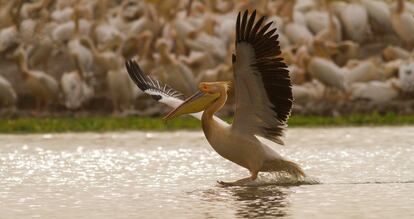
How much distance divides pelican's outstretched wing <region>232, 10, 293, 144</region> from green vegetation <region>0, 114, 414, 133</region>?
5.26m

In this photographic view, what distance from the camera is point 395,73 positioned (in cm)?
1833

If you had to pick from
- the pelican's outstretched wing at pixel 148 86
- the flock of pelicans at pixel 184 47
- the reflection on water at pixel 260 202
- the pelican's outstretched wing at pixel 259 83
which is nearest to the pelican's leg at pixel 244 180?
the reflection on water at pixel 260 202

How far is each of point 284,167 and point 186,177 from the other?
941mm

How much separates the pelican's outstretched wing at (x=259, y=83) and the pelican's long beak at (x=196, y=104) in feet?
1.07

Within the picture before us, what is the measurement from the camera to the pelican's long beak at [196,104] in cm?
1055

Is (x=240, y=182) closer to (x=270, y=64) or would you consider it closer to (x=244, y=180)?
(x=244, y=180)

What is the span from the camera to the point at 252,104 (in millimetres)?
10164

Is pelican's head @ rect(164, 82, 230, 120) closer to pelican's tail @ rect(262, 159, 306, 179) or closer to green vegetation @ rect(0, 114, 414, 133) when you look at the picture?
pelican's tail @ rect(262, 159, 306, 179)

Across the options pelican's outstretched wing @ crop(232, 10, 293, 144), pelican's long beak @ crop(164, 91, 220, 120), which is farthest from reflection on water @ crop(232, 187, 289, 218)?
pelican's long beak @ crop(164, 91, 220, 120)

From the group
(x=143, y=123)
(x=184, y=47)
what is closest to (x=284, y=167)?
(x=143, y=123)

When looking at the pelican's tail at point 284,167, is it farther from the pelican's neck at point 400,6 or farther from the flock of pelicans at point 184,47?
Answer: the pelican's neck at point 400,6

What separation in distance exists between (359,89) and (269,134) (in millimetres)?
7204

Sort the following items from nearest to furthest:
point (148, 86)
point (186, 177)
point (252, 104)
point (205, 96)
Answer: point (252, 104) → point (205, 96) → point (186, 177) → point (148, 86)

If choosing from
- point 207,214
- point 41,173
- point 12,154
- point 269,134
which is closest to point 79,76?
point 12,154
